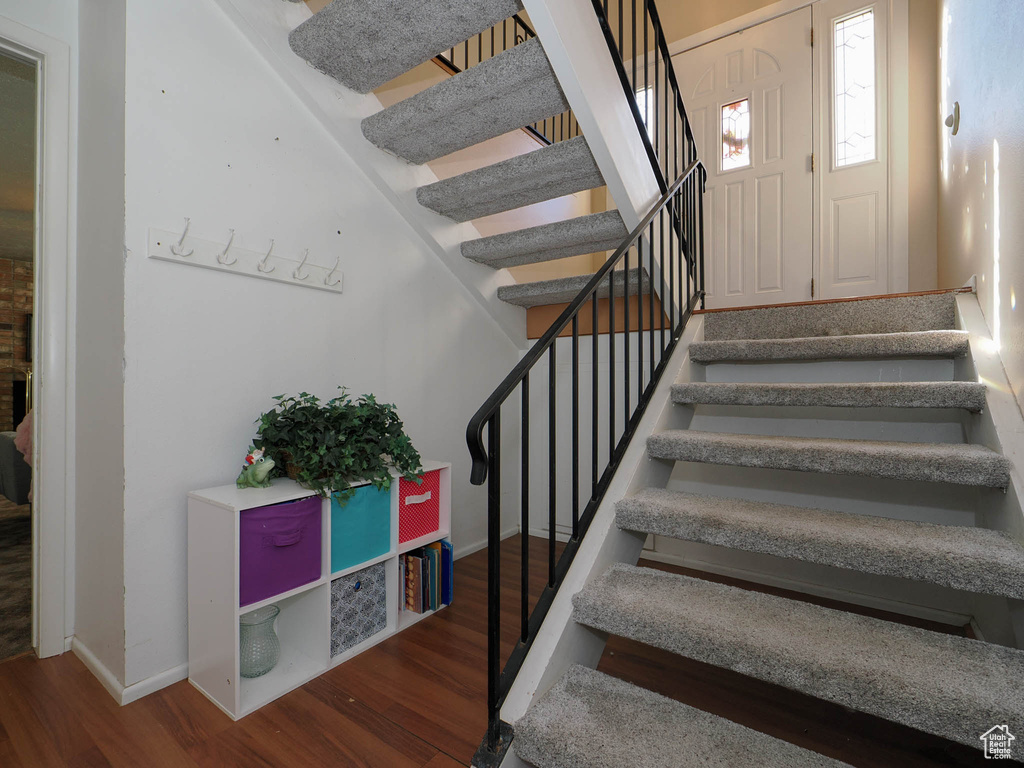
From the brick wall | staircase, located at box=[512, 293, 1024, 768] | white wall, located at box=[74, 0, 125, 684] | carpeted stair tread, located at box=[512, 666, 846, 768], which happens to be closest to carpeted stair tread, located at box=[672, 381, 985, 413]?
staircase, located at box=[512, 293, 1024, 768]

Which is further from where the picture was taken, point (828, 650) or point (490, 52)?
point (490, 52)

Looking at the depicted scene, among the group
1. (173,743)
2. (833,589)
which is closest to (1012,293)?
(833,589)

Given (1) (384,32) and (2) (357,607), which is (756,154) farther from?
(2) (357,607)

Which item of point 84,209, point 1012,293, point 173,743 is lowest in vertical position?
point 173,743

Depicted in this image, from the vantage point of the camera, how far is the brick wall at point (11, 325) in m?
5.00

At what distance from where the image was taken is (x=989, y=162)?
1.72 m

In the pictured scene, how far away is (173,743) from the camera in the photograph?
146 cm

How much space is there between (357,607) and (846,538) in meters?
1.64

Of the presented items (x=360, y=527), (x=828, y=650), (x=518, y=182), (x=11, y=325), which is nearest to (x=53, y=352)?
(x=360, y=527)

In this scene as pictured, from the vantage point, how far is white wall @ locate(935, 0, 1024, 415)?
141 cm

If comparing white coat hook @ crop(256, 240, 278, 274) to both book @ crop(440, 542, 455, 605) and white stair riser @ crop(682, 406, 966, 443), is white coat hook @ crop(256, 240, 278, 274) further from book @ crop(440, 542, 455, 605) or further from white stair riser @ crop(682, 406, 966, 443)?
white stair riser @ crop(682, 406, 966, 443)

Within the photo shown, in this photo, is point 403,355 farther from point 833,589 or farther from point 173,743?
point 833,589

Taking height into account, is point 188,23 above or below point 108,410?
above

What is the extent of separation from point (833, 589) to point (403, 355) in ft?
7.59
